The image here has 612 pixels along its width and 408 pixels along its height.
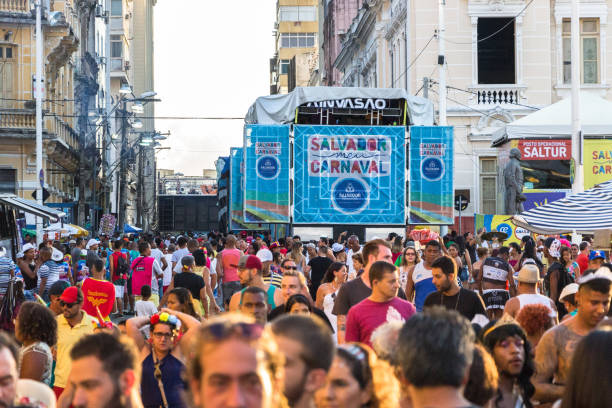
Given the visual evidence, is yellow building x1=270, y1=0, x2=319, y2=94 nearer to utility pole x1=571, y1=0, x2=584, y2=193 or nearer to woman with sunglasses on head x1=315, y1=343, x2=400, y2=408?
utility pole x1=571, y1=0, x2=584, y2=193

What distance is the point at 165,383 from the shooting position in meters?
7.52

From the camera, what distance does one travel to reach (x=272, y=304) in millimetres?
11500

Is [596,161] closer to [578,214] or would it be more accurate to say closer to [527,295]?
[578,214]

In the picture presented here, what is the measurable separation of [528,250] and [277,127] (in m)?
9.05

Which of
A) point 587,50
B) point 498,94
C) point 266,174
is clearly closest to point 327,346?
point 266,174

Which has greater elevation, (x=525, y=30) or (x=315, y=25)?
(x=315, y=25)

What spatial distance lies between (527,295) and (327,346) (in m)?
6.23

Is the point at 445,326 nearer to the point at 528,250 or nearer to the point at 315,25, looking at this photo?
the point at 528,250

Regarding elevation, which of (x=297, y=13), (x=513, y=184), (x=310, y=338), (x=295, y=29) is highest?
(x=297, y=13)

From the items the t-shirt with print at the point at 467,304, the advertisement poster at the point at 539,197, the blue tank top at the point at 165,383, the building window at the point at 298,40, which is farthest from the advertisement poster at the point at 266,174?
the building window at the point at 298,40

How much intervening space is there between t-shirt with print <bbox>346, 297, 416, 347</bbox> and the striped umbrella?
6309 millimetres

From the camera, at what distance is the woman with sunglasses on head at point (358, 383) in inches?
179

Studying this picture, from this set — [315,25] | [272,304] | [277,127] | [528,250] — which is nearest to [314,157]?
[277,127]

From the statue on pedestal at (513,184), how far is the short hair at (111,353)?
24522 mm
